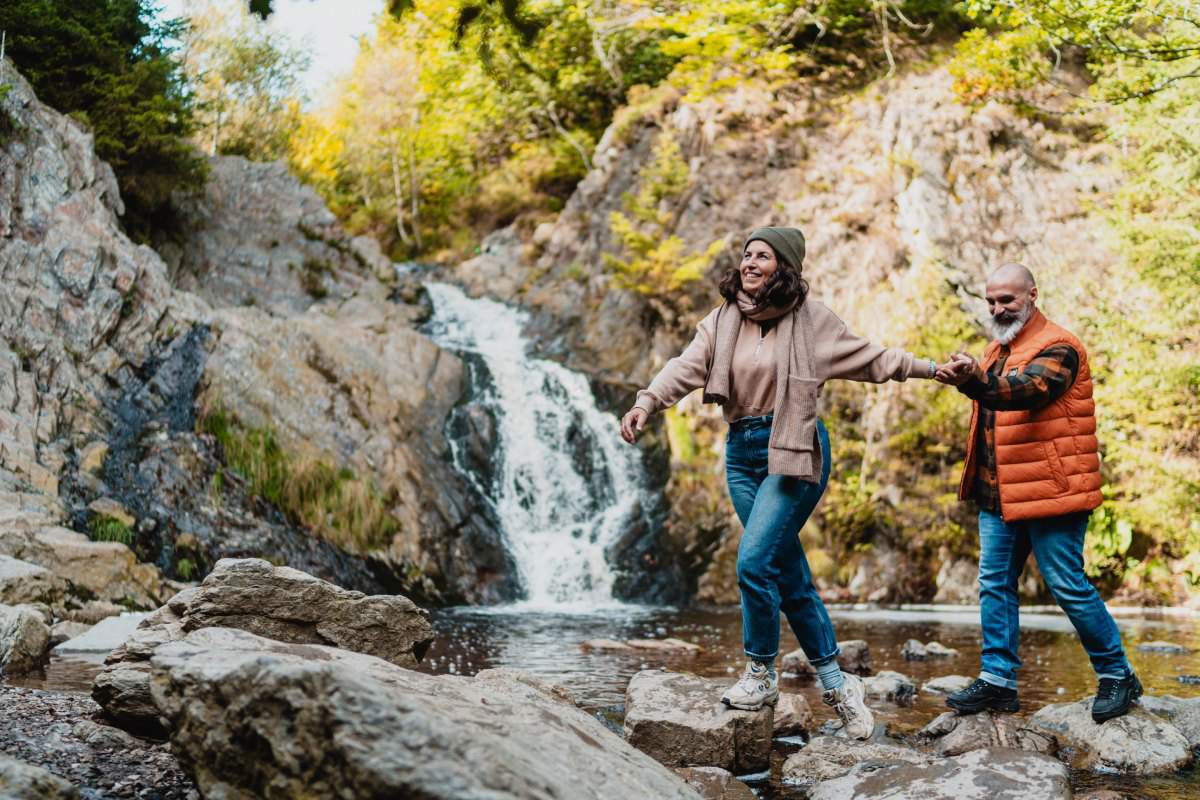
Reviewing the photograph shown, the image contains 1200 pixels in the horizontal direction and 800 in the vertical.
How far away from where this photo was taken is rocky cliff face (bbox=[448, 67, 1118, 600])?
1422 cm

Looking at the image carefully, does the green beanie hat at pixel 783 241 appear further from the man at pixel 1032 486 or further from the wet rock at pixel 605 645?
the wet rock at pixel 605 645

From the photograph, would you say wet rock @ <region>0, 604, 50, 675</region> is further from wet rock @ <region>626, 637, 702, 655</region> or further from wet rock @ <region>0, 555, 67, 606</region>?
wet rock @ <region>626, 637, 702, 655</region>

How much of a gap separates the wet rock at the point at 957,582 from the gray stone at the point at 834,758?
9.68 m

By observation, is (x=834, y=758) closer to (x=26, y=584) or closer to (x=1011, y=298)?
(x=1011, y=298)

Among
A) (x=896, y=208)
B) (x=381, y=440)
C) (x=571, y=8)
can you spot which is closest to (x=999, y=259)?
(x=896, y=208)

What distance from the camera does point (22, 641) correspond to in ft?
18.1

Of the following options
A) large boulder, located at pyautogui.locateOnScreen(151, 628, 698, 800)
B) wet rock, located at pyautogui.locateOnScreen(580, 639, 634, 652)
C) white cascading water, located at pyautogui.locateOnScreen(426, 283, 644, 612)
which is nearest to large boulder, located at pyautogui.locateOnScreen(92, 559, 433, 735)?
large boulder, located at pyautogui.locateOnScreen(151, 628, 698, 800)

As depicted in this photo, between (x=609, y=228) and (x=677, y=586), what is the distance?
9312 mm

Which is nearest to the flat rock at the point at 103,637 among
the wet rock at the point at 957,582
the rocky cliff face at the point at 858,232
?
the rocky cliff face at the point at 858,232

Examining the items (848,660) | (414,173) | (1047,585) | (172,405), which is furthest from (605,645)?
(414,173)

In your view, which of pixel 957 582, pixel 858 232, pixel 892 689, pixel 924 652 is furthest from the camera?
pixel 858 232

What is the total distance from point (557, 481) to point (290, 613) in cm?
983

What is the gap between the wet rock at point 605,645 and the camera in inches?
325

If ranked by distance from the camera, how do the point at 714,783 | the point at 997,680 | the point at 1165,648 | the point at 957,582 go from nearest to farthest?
the point at 714,783 < the point at 997,680 < the point at 1165,648 < the point at 957,582
